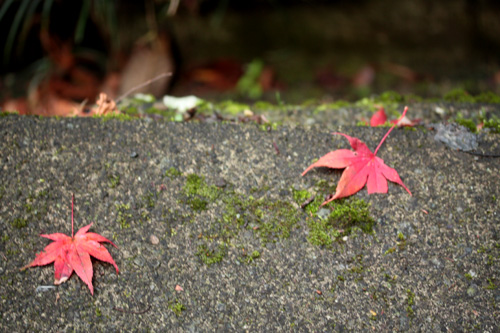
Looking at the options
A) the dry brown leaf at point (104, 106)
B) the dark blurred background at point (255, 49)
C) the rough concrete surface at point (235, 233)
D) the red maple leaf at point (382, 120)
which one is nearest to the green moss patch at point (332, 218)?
the rough concrete surface at point (235, 233)

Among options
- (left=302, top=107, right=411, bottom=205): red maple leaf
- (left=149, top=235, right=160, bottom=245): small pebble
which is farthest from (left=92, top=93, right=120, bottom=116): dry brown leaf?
(left=302, top=107, right=411, bottom=205): red maple leaf

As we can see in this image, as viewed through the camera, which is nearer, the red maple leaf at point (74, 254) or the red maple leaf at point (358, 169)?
the red maple leaf at point (74, 254)

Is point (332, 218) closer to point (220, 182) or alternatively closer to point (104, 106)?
point (220, 182)

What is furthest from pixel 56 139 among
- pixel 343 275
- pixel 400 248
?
pixel 400 248

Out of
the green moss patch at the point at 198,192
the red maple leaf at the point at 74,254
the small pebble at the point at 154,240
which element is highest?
the green moss patch at the point at 198,192

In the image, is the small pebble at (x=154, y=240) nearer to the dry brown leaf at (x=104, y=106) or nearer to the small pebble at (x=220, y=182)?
the small pebble at (x=220, y=182)

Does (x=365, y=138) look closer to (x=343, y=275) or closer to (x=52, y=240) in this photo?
(x=343, y=275)

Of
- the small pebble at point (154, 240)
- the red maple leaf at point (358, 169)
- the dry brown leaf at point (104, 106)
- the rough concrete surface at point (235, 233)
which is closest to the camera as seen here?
the rough concrete surface at point (235, 233)

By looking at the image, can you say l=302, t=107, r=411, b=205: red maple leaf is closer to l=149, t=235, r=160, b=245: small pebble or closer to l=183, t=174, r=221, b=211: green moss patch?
l=183, t=174, r=221, b=211: green moss patch
